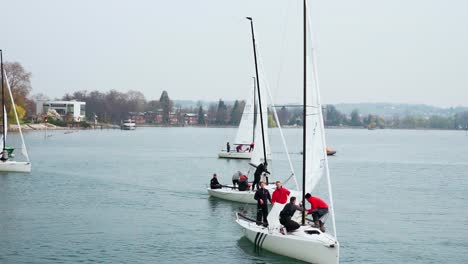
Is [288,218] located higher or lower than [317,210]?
lower

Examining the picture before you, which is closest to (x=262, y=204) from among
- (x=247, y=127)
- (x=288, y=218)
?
(x=288, y=218)

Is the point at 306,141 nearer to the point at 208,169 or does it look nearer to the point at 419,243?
the point at 419,243

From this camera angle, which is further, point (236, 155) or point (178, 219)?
point (236, 155)

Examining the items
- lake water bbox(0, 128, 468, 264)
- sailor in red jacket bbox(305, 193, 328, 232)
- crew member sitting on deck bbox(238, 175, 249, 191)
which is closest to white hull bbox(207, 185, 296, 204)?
crew member sitting on deck bbox(238, 175, 249, 191)

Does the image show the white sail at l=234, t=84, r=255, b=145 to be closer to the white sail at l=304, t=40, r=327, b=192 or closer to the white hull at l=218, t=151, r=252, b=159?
the white hull at l=218, t=151, r=252, b=159

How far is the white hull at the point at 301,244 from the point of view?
24413 millimetres

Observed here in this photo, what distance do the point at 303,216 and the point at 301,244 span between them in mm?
1473

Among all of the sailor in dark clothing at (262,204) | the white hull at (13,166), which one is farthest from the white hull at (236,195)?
the white hull at (13,166)

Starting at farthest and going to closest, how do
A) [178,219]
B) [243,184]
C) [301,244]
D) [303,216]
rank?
→ [243,184]
[178,219]
[303,216]
[301,244]

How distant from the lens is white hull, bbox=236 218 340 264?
80.1 ft

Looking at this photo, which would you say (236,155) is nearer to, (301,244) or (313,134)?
(313,134)

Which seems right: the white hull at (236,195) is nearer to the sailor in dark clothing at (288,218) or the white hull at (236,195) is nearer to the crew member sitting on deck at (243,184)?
the crew member sitting on deck at (243,184)

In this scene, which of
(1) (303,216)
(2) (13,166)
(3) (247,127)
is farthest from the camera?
(3) (247,127)

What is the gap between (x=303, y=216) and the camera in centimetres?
2661
